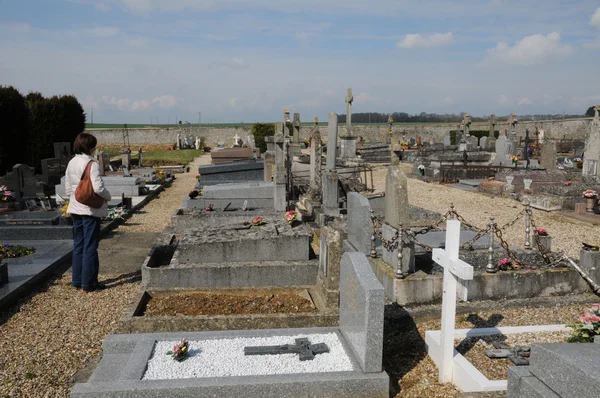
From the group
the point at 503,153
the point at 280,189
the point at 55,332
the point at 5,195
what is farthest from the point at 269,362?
the point at 503,153

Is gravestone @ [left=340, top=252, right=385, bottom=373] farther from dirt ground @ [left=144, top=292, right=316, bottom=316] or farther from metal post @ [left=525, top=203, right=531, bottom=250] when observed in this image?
metal post @ [left=525, top=203, right=531, bottom=250]

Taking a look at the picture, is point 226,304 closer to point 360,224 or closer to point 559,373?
point 360,224

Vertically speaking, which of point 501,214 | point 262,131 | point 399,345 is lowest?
point 501,214

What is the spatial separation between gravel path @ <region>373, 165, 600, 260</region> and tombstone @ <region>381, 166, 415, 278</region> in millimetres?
3553

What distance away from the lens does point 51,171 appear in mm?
16750

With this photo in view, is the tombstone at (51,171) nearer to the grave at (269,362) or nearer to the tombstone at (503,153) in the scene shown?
the grave at (269,362)

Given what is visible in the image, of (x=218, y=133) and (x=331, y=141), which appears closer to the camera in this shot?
(x=331, y=141)

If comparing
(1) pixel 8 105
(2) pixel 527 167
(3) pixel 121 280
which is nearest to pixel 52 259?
(3) pixel 121 280

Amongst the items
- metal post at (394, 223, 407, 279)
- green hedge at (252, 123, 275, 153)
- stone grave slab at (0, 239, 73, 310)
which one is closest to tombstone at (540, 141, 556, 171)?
metal post at (394, 223, 407, 279)

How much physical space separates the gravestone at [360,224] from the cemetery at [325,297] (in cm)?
2

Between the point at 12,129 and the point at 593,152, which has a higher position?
the point at 12,129

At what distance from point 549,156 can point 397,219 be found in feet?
49.9

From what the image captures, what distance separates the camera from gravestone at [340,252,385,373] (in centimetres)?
398

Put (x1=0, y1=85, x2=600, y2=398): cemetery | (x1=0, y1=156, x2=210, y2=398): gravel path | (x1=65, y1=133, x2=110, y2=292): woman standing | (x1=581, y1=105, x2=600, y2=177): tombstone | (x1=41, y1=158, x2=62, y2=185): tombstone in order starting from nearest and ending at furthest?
(x1=0, y1=85, x2=600, y2=398): cemetery < (x1=0, y1=156, x2=210, y2=398): gravel path < (x1=65, y1=133, x2=110, y2=292): woman standing < (x1=581, y1=105, x2=600, y2=177): tombstone < (x1=41, y1=158, x2=62, y2=185): tombstone
